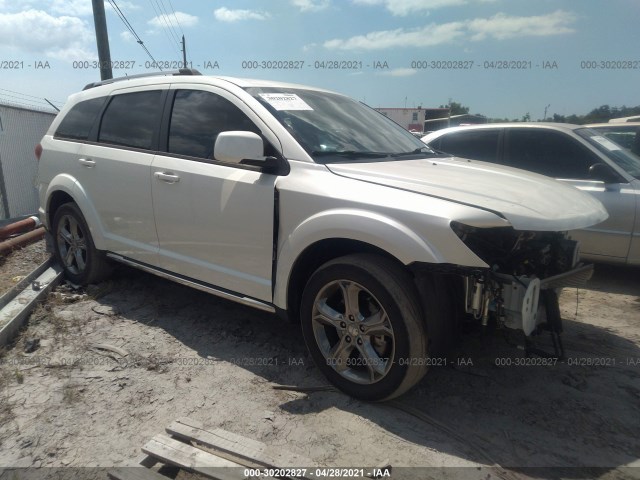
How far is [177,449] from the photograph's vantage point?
8.25ft

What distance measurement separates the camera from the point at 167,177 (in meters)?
3.76

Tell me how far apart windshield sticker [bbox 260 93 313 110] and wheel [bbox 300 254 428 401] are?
1243 millimetres

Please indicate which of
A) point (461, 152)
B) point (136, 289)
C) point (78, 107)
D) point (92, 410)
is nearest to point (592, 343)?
point (461, 152)

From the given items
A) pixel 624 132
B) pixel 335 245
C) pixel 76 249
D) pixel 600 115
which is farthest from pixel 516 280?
pixel 600 115

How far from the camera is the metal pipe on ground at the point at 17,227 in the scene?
5.95 m

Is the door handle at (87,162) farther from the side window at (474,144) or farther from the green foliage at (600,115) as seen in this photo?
the green foliage at (600,115)

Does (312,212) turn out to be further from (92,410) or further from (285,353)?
(92,410)

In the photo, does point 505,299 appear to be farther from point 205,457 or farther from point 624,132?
point 624,132

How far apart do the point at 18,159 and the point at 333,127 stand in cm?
729

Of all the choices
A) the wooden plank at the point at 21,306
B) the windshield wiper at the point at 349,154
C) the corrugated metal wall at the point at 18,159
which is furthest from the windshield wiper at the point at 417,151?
the corrugated metal wall at the point at 18,159

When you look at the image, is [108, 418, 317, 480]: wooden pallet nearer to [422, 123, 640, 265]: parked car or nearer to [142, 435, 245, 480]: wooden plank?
[142, 435, 245, 480]: wooden plank

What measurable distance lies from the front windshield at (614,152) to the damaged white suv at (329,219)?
217 cm

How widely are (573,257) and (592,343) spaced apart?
1043 millimetres

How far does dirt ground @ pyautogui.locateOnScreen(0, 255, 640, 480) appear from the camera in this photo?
8.39 ft
